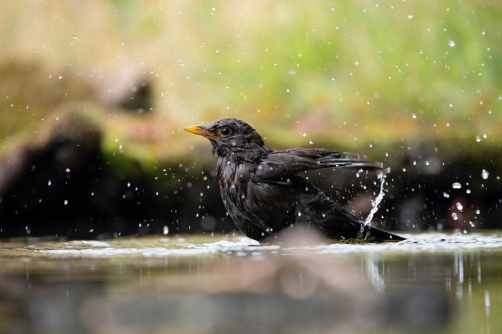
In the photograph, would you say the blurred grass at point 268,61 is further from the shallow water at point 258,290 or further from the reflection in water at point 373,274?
the reflection in water at point 373,274

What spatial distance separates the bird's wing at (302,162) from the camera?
5246mm

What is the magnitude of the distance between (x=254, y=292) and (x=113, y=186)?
4782 mm

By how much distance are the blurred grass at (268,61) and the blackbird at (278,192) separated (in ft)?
10.3

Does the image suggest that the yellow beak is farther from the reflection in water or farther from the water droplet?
the water droplet

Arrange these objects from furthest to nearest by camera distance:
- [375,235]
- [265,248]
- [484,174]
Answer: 1. [484,174]
2. [375,235]
3. [265,248]

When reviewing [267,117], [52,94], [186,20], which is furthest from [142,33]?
[267,117]

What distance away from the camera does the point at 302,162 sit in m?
5.32

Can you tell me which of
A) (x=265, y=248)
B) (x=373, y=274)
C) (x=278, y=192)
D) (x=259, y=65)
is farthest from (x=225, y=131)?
(x=259, y=65)

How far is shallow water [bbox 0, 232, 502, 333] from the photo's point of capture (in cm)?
272

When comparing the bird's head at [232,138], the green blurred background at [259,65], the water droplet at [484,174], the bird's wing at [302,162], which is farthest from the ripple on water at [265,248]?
the green blurred background at [259,65]

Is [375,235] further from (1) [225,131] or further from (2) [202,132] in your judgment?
(2) [202,132]

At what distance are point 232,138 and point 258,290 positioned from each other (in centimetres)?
265

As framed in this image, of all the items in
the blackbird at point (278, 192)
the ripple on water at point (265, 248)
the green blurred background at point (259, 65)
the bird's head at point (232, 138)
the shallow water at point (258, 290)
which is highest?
the green blurred background at point (259, 65)

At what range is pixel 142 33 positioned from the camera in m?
10.9
